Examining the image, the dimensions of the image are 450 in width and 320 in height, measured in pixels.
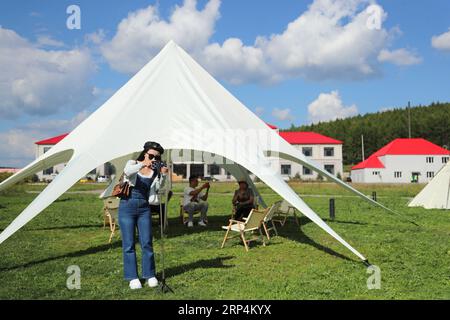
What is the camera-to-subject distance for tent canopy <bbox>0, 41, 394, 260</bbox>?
5938mm

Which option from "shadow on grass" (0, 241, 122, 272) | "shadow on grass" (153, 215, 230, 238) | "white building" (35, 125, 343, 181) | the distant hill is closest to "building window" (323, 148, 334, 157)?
"white building" (35, 125, 343, 181)

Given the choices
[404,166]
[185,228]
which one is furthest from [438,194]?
[404,166]

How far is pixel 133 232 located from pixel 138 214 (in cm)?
20

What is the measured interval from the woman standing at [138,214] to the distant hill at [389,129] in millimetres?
99802

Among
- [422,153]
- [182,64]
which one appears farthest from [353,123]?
[182,64]

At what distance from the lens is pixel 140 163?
454cm

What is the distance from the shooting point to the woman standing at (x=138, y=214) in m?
4.46

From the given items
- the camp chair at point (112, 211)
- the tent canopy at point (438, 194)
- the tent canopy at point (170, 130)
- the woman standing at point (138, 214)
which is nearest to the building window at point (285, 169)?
the tent canopy at point (438, 194)

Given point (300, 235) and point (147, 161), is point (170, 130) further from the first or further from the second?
point (300, 235)

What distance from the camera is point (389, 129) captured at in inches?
3974

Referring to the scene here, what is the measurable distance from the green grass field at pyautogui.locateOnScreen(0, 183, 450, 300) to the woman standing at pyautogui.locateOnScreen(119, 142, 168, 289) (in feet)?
0.67

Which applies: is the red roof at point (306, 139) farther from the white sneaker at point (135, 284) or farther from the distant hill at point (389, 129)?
the distant hill at point (389, 129)

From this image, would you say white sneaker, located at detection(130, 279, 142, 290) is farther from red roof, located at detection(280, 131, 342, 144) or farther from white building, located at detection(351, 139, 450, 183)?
white building, located at detection(351, 139, 450, 183)
